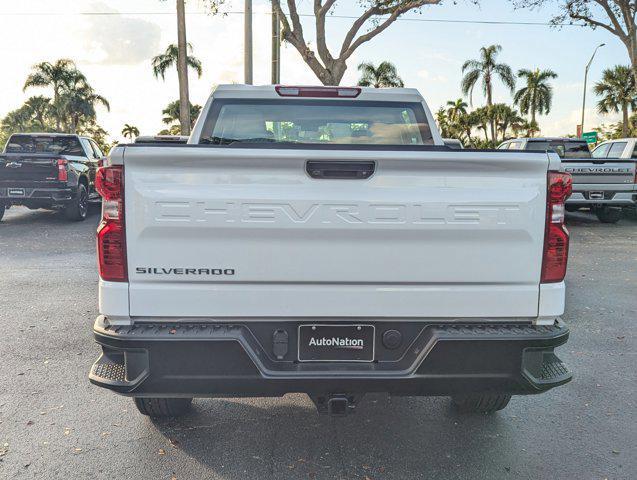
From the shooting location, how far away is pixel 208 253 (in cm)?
259

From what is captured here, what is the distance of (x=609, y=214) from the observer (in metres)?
14.7

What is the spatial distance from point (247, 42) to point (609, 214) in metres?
11.3

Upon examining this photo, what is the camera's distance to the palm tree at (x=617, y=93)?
4553 centimetres

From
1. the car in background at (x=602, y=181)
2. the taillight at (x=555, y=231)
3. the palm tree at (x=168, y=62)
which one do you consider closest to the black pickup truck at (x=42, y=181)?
the car in background at (x=602, y=181)

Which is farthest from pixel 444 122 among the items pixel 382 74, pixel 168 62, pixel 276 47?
pixel 276 47

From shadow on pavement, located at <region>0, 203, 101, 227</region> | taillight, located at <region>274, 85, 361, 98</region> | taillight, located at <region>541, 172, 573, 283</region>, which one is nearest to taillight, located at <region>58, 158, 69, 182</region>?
shadow on pavement, located at <region>0, 203, 101, 227</region>

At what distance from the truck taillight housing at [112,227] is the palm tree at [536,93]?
55303mm

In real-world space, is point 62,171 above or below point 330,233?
below

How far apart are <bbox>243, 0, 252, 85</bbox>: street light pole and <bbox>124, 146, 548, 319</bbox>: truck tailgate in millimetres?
14990

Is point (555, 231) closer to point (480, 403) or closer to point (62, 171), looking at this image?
point (480, 403)

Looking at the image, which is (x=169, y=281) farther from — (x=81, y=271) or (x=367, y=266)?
(x=81, y=271)

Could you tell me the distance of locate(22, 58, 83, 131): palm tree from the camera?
40.2 m

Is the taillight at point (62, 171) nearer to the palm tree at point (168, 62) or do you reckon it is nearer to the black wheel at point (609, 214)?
the black wheel at point (609, 214)

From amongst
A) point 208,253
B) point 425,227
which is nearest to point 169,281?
point 208,253
